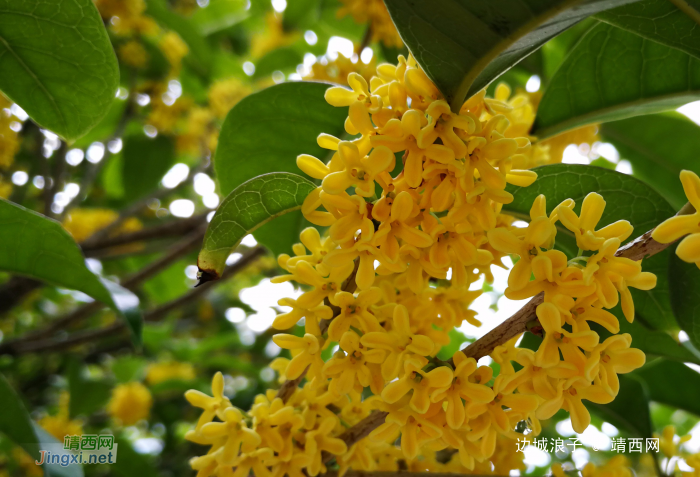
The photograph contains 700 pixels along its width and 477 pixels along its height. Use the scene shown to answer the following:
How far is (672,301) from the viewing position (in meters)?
0.92

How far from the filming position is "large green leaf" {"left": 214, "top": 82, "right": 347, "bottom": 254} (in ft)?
3.83

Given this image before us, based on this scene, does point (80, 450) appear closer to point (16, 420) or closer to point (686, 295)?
point (16, 420)

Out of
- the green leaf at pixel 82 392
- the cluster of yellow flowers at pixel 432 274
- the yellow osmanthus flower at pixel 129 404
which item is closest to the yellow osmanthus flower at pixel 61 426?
the green leaf at pixel 82 392

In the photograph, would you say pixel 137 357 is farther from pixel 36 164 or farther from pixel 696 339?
pixel 696 339

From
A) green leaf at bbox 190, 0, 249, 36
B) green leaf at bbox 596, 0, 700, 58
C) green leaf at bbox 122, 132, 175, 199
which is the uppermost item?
green leaf at bbox 190, 0, 249, 36

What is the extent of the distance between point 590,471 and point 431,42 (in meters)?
0.83

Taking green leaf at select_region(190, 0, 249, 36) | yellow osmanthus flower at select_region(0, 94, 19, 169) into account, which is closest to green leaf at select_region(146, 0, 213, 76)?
green leaf at select_region(190, 0, 249, 36)

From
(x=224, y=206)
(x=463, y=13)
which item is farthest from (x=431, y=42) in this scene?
(x=224, y=206)

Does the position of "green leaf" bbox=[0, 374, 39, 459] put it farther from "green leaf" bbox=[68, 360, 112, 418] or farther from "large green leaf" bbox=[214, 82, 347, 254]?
"green leaf" bbox=[68, 360, 112, 418]

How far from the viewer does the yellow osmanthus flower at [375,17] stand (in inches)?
74.6

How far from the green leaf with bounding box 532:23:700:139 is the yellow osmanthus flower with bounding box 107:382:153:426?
97.6 inches

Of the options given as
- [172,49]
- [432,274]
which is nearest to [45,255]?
[432,274]

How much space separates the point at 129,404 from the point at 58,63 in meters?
2.26

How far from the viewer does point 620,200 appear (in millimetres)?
1020
